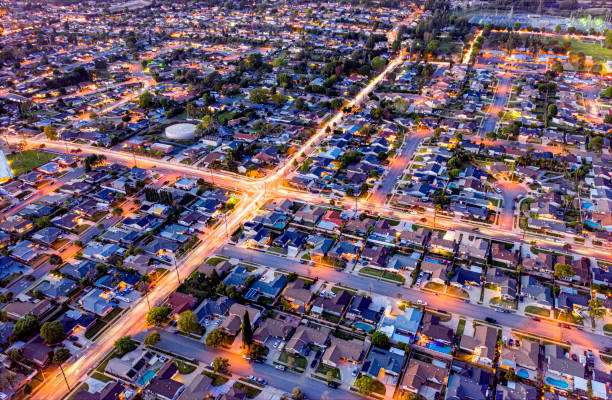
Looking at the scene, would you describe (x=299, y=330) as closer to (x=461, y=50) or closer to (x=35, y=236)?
(x=35, y=236)

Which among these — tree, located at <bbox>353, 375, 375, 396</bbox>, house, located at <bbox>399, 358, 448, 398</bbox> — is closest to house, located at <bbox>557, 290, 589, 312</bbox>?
house, located at <bbox>399, 358, 448, 398</bbox>

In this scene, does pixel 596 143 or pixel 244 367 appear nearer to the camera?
pixel 244 367

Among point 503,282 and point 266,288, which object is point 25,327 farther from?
point 503,282

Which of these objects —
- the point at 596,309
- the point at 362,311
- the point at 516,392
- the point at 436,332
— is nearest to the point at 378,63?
the point at 596,309

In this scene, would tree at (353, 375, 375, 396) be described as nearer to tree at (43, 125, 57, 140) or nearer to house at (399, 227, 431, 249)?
house at (399, 227, 431, 249)

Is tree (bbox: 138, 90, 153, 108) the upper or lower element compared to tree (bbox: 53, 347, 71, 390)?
upper

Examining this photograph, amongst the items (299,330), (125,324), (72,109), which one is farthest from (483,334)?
(72,109)

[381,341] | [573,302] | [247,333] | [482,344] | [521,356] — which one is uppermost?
[247,333]
